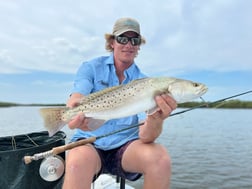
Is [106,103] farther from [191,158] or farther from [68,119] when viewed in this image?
[191,158]

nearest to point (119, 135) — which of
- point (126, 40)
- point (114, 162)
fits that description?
point (114, 162)

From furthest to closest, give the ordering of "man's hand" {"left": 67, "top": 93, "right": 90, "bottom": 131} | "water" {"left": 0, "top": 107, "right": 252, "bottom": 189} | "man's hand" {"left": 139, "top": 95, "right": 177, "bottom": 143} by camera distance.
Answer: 1. "water" {"left": 0, "top": 107, "right": 252, "bottom": 189}
2. "man's hand" {"left": 67, "top": 93, "right": 90, "bottom": 131}
3. "man's hand" {"left": 139, "top": 95, "right": 177, "bottom": 143}

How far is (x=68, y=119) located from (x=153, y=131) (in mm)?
705

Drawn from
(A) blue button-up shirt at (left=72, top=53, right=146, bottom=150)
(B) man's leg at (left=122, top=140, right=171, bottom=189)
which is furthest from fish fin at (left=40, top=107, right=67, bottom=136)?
(B) man's leg at (left=122, top=140, right=171, bottom=189)

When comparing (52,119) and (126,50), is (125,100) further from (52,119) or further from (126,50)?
(126,50)

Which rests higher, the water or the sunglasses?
the sunglasses

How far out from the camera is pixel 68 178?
2.70 metres

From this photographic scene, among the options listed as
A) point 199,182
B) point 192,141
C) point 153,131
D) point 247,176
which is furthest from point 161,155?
point 192,141

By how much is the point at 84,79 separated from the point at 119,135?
63 cm

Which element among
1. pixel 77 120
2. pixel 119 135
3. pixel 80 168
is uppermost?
pixel 77 120

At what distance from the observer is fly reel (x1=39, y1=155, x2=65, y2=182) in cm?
314

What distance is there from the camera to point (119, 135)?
3248 millimetres

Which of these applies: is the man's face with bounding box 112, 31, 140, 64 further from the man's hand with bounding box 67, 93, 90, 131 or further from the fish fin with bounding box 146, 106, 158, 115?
the fish fin with bounding box 146, 106, 158, 115

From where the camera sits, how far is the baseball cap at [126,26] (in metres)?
3.20
